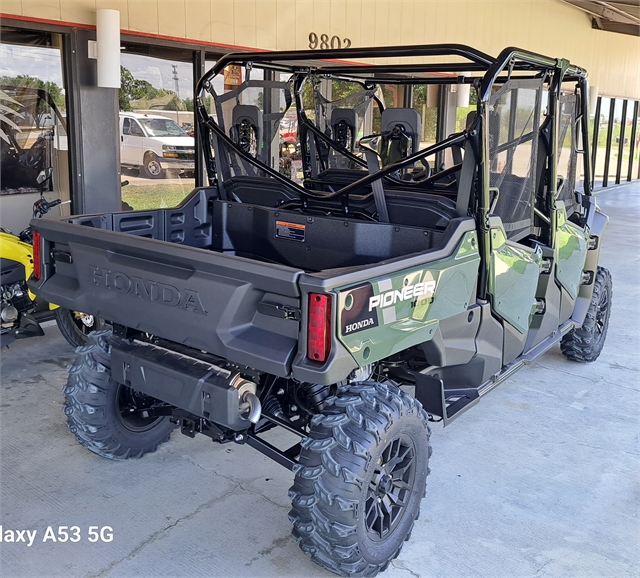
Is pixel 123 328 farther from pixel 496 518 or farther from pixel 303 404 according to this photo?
pixel 496 518

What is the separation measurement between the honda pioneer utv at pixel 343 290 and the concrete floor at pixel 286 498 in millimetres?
209

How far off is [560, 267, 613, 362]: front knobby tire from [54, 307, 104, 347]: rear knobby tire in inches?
127

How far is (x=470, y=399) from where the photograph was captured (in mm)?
3375

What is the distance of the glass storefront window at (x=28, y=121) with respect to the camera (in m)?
5.49

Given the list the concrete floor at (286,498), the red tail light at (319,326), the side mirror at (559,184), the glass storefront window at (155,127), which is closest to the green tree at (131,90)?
the glass storefront window at (155,127)

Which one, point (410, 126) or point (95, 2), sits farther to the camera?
point (95, 2)

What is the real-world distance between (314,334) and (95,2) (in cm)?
437

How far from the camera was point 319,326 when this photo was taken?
7.61 ft

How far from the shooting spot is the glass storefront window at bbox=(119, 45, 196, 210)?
20.8ft

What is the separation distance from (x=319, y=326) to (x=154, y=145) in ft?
16.1

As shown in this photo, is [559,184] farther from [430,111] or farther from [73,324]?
[430,111]

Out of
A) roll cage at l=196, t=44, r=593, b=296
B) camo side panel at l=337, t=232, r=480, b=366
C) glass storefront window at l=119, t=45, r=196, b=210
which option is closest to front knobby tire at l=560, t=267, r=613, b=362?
roll cage at l=196, t=44, r=593, b=296

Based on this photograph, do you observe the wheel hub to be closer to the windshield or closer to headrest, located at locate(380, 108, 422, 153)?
headrest, located at locate(380, 108, 422, 153)

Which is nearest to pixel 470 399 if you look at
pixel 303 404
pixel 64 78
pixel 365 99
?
pixel 303 404
